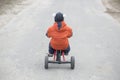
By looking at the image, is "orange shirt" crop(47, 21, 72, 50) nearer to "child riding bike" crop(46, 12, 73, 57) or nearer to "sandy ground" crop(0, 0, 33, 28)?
"child riding bike" crop(46, 12, 73, 57)

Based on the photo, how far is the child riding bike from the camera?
417 inches

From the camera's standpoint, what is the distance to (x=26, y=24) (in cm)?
1745

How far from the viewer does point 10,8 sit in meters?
21.8

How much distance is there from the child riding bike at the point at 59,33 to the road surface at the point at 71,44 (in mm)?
628

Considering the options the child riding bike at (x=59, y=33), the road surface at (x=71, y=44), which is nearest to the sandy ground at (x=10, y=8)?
the road surface at (x=71, y=44)

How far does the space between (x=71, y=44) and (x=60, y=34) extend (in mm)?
3121

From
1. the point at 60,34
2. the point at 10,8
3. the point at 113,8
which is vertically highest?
the point at 113,8

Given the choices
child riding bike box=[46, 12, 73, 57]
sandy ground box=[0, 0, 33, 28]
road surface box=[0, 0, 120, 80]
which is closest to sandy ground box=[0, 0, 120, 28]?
sandy ground box=[0, 0, 33, 28]

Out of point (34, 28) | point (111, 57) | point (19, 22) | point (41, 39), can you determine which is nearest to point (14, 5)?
point (19, 22)

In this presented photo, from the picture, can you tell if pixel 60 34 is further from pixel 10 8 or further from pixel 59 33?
pixel 10 8

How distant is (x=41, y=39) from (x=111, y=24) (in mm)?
4433

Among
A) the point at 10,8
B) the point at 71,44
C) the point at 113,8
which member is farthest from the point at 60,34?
the point at 113,8

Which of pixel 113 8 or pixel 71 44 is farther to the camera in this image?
pixel 113 8

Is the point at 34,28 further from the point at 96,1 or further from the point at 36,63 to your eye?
the point at 96,1
